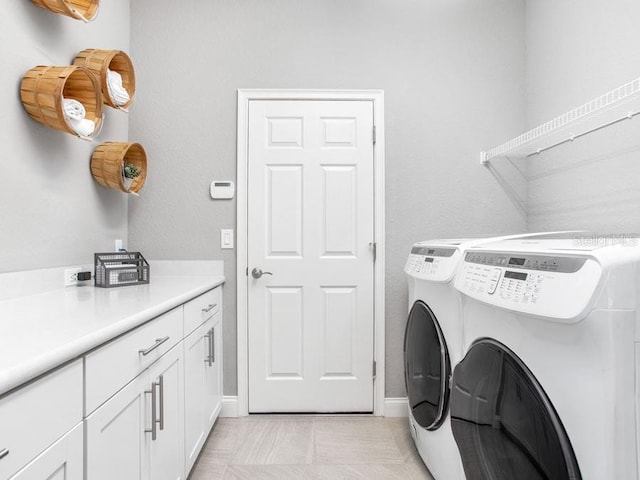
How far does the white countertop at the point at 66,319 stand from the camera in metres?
0.70

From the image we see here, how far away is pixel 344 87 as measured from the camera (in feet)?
7.86

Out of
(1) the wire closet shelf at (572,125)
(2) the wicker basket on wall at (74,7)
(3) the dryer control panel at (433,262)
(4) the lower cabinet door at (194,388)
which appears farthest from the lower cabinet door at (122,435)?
(1) the wire closet shelf at (572,125)

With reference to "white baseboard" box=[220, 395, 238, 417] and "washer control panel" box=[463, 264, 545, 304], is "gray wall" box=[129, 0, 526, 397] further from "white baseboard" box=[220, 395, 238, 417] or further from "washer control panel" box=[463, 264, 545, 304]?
"washer control panel" box=[463, 264, 545, 304]

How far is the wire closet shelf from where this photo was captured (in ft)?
5.06

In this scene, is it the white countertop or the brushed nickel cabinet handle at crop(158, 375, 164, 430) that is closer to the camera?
the white countertop

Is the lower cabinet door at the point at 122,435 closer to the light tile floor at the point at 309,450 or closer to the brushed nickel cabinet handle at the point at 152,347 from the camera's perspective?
the brushed nickel cabinet handle at the point at 152,347

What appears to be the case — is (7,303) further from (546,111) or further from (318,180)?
(546,111)

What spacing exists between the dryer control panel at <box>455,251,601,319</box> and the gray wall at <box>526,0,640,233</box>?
3.27ft

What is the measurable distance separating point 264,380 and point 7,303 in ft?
4.64

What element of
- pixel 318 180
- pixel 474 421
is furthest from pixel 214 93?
pixel 474 421

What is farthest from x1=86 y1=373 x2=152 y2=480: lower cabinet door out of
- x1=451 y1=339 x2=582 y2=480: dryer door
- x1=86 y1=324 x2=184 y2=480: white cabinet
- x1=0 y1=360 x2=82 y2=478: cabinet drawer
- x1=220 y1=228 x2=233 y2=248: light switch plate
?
x1=220 y1=228 x2=233 y2=248: light switch plate

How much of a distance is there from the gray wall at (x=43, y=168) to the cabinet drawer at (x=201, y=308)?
64 cm

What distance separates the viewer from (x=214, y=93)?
2391 mm

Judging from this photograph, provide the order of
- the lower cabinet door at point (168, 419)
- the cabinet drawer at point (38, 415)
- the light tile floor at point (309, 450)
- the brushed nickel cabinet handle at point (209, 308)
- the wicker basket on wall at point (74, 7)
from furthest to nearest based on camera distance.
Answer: the brushed nickel cabinet handle at point (209, 308)
the light tile floor at point (309, 450)
the wicker basket on wall at point (74, 7)
the lower cabinet door at point (168, 419)
the cabinet drawer at point (38, 415)
